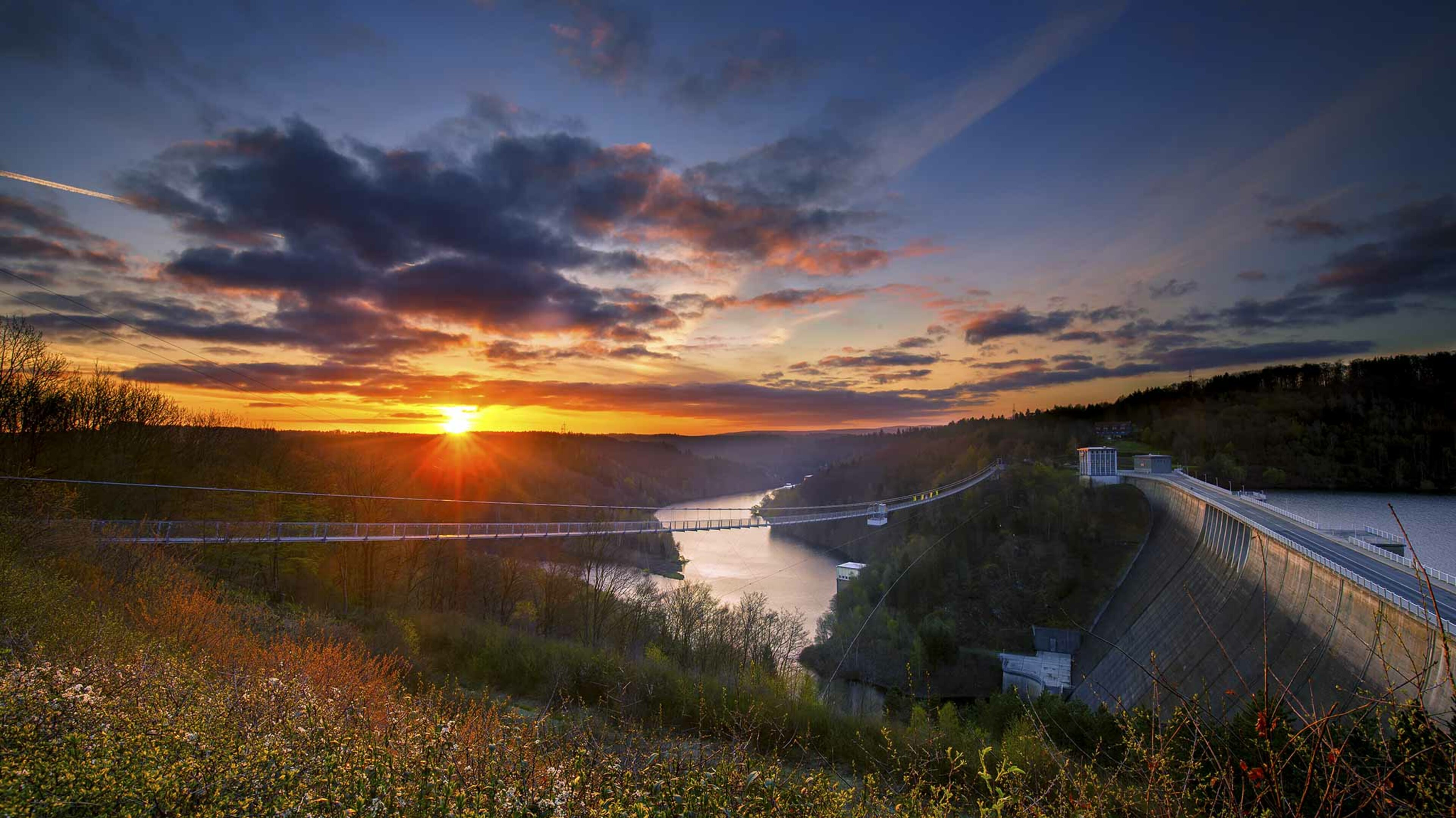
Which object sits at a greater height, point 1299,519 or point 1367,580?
point 1367,580

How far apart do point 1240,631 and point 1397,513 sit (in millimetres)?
29559

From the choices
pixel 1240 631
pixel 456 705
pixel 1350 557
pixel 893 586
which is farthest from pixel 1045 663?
pixel 456 705

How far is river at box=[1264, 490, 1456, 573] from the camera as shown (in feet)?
133

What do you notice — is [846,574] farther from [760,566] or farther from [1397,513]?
[1397,513]

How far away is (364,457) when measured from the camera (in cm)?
3438

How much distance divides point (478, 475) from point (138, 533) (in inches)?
1694

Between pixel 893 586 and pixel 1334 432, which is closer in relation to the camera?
pixel 893 586

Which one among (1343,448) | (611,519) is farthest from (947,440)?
(611,519)

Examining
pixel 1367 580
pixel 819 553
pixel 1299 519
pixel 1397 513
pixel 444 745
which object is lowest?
pixel 819 553

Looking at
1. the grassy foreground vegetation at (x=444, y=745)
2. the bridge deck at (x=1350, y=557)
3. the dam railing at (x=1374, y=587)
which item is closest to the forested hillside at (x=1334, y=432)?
the bridge deck at (x=1350, y=557)

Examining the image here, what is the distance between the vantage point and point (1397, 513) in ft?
124

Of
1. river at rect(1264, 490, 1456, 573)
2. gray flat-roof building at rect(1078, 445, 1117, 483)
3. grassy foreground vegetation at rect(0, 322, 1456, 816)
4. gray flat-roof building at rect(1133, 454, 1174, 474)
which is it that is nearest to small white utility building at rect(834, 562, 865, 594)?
grassy foreground vegetation at rect(0, 322, 1456, 816)

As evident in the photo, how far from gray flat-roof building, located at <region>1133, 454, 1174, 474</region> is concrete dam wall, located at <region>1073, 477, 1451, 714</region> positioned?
82.3 feet

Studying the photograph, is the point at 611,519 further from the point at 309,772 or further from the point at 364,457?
the point at 309,772
